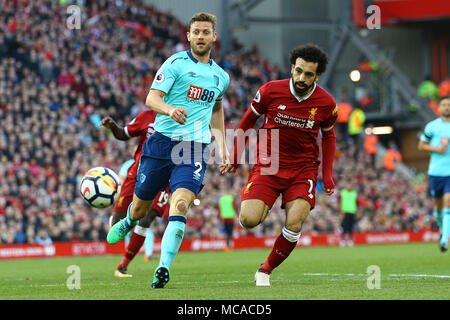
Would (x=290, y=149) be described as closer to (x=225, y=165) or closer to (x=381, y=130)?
(x=225, y=165)

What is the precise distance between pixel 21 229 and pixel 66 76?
231 inches

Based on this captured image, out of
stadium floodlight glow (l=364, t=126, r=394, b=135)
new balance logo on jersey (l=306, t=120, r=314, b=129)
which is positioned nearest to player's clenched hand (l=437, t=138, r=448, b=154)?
new balance logo on jersey (l=306, t=120, r=314, b=129)

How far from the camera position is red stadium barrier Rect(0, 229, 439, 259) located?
2167 cm

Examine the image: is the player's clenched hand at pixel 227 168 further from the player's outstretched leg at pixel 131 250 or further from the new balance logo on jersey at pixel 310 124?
the player's outstretched leg at pixel 131 250

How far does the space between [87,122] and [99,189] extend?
14.5 meters

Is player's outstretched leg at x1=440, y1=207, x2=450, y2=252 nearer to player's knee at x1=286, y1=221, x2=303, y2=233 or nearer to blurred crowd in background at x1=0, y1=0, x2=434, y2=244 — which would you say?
player's knee at x1=286, y1=221, x2=303, y2=233

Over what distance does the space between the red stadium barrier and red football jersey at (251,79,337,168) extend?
44.0 ft

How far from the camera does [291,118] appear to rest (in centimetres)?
918

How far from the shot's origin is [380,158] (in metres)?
38.5

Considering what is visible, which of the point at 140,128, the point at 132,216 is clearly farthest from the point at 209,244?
the point at 132,216

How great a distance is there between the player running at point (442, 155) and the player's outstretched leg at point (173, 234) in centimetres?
746

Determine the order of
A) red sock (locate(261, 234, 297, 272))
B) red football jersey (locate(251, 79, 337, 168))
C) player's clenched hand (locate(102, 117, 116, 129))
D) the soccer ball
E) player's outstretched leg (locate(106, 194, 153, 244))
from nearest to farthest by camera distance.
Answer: red sock (locate(261, 234, 297, 272)) < red football jersey (locate(251, 79, 337, 168)) < player's outstretched leg (locate(106, 194, 153, 244)) < player's clenched hand (locate(102, 117, 116, 129)) < the soccer ball

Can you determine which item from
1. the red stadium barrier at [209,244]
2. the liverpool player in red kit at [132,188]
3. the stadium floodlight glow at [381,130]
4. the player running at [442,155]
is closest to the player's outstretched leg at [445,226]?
the player running at [442,155]
